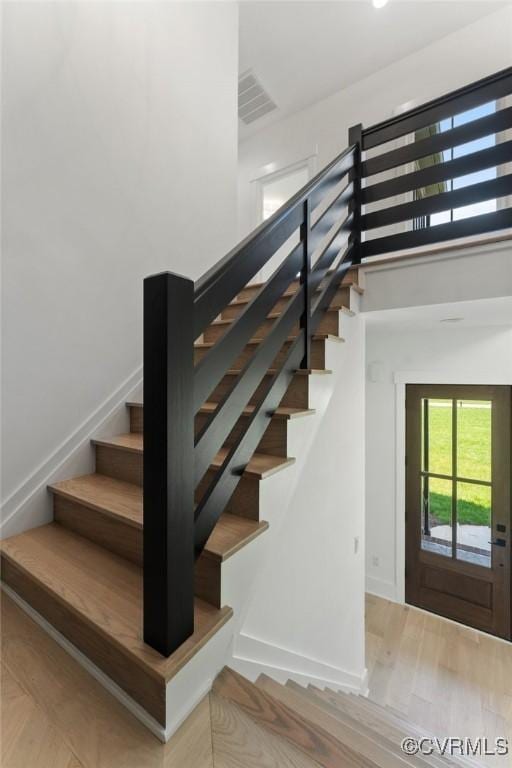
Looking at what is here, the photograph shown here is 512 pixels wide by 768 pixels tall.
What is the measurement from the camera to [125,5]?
1.97m

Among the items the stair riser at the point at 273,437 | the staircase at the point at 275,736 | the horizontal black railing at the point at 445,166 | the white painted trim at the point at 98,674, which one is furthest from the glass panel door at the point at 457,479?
the white painted trim at the point at 98,674

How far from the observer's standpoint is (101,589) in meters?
1.11

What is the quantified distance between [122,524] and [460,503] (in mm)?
3409

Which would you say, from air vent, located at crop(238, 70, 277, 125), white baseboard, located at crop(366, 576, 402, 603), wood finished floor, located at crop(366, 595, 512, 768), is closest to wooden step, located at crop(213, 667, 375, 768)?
wood finished floor, located at crop(366, 595, 512, 768)

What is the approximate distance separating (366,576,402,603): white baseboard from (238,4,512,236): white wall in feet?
14.9

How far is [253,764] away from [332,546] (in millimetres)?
1567

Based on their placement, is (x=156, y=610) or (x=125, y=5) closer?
(x=156, y=610)

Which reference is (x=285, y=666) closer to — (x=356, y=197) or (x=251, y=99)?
(x=356, y=197)

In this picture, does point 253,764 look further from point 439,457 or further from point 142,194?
point 439,457

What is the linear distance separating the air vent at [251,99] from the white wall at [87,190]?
1302 mm

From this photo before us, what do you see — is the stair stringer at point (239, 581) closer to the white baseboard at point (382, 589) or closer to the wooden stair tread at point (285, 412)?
the wooden stair tread at point (285, 412)

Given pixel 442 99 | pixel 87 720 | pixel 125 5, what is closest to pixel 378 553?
pixel 87 720

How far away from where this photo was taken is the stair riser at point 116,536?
3.37ft

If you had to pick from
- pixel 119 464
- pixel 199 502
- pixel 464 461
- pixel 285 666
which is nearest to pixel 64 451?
pixel 119 464
